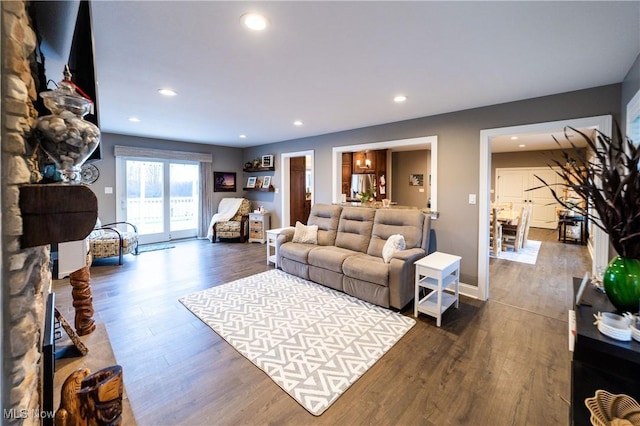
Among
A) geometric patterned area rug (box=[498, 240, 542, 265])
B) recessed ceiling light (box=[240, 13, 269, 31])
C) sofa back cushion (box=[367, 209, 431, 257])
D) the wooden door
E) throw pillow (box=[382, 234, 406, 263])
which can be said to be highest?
recessed ceiling light (box=[240, 13, 269, 31])

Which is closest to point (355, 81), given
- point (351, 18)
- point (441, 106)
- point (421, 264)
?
point (351, 18)

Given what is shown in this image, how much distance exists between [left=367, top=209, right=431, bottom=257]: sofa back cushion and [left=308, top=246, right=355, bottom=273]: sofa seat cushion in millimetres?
382

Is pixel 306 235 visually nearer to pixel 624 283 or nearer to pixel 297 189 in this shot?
pixel 297 189

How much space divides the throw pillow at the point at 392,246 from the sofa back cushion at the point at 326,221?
1.07 metres

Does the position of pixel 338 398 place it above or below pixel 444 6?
below

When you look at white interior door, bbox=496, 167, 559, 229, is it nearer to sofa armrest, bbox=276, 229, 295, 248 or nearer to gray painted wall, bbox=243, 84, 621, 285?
gray painted wall, bbox=243, 84, 621, 285

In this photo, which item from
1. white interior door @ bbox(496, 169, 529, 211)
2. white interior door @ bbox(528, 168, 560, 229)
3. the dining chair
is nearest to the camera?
the dining chair

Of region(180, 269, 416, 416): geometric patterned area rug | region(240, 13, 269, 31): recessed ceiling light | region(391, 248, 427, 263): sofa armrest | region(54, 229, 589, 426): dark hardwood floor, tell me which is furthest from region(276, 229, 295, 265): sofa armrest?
region(240, 13, 269, 31): recessed ceiling light

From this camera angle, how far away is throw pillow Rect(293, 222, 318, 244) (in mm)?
4304

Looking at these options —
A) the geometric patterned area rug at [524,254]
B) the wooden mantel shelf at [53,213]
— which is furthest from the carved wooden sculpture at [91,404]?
the geometric patterned area rug at [524,254]

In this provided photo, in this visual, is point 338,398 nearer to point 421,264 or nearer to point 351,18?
point 421,264

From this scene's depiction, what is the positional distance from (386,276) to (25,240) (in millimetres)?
2827

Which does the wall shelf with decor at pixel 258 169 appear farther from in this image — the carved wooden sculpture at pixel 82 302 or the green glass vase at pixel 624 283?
the green glass vase at pixel 624 283

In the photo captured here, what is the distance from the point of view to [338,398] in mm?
1820
